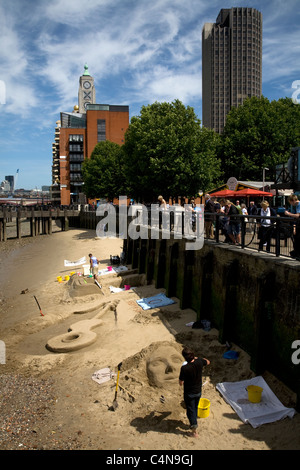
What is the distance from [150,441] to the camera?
6594mm

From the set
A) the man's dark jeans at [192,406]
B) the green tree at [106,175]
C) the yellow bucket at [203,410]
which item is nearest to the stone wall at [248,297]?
the yellow bucket at [203,410]

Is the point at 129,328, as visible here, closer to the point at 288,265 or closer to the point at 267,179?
the point at 288,265

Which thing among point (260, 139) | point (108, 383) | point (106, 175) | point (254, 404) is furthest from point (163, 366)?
point (106, 175)

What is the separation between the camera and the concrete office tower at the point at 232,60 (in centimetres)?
14662

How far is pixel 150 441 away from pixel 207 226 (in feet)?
28.0

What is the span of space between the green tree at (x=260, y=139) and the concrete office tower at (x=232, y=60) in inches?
4491

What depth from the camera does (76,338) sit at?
1160 centimetres

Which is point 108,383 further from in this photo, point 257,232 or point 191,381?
point 257,232

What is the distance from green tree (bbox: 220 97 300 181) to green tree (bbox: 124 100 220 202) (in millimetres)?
7286

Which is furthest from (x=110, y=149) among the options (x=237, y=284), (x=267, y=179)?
(x=237, y=284)

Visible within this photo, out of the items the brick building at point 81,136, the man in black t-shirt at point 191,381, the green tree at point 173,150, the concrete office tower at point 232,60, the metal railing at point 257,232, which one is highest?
the concrete office tower at point 232,60

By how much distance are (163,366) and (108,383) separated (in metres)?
1.47

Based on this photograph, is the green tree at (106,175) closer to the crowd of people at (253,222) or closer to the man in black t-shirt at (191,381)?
the crowd of people at (253,222)

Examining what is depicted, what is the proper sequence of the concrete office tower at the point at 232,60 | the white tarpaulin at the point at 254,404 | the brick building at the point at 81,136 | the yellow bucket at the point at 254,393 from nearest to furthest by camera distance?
1. the white tarpaulin at the point at 254,404
2. the yellow bucket at the point at 254,393
3. the brick building at the point at 81,136
4. the concrete office tower at the point at 232,60
